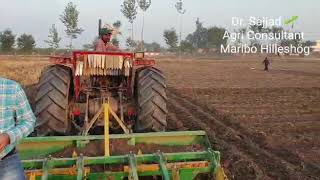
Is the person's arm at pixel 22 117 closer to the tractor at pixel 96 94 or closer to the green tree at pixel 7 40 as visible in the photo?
the tractor at pixel 96 94

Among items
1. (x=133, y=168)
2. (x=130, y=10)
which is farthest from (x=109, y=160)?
(x=130, y=10)

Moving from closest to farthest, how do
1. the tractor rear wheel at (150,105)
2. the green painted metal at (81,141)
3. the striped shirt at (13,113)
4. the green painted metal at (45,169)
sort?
the striped shirt at (13,113)
the green painted metal at (45,169)
the green painted metal at (81,141)
the tractor rear wheel at (150,105)

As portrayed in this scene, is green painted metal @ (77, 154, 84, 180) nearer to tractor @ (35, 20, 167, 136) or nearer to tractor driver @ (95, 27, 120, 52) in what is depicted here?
tractor @ (35, 20, 167, 136)

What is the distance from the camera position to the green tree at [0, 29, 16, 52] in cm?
5303

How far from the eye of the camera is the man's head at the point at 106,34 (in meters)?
7.16

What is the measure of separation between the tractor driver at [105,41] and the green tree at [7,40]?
49.0 m

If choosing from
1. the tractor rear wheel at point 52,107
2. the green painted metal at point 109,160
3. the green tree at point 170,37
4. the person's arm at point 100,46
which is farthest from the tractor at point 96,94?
the green tree at point 170,37

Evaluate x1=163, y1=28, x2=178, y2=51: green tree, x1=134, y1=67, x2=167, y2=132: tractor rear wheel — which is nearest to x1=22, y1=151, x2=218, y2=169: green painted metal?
x1=134, y1=67, x2=167, y2=132: tractor rear wheel

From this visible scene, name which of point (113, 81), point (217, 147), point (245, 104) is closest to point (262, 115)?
point (245, 104)

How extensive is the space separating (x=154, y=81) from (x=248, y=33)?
236 ft

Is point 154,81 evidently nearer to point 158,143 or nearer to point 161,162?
point 158,143

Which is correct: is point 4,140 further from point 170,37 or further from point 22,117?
point 170,37

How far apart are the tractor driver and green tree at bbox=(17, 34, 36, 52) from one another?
52412 millimetres

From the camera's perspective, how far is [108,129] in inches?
198
